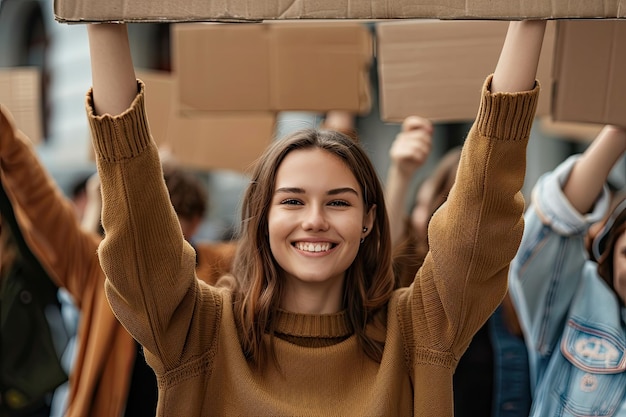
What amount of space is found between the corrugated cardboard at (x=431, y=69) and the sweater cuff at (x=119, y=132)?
825 mm

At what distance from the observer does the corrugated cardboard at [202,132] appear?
2.94m

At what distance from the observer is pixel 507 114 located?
5.33 feet

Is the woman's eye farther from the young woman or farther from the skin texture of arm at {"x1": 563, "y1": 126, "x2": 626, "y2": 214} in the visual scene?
the skin texture of arm at {"x1": 563, "y1": 126, "x2": 626, "y2": 214}

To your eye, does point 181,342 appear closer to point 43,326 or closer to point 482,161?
point 482,161

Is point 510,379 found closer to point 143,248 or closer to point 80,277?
point 80,277

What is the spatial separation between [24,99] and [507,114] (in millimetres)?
1727

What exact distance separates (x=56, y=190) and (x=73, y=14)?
1148mm

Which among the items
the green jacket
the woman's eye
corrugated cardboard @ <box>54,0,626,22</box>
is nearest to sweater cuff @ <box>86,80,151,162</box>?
corrugated cardboard @ <box>54,0,626,22</box>

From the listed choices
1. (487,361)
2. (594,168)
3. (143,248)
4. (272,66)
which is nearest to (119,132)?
(143,248)

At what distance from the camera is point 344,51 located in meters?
2.51

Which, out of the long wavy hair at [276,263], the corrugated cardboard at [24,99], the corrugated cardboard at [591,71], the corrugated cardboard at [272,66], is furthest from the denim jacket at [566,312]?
the corrugated cardboard at [24,99]

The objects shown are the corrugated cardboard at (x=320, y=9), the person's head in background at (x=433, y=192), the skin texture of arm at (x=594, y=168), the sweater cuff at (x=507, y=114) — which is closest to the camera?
the corrugated cardboard at (x=320, y=9)

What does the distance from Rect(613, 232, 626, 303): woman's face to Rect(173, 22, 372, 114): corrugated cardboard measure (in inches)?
27.9

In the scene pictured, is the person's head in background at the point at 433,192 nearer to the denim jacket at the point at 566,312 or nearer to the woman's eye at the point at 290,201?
the denim jacket at the point at 566,312
